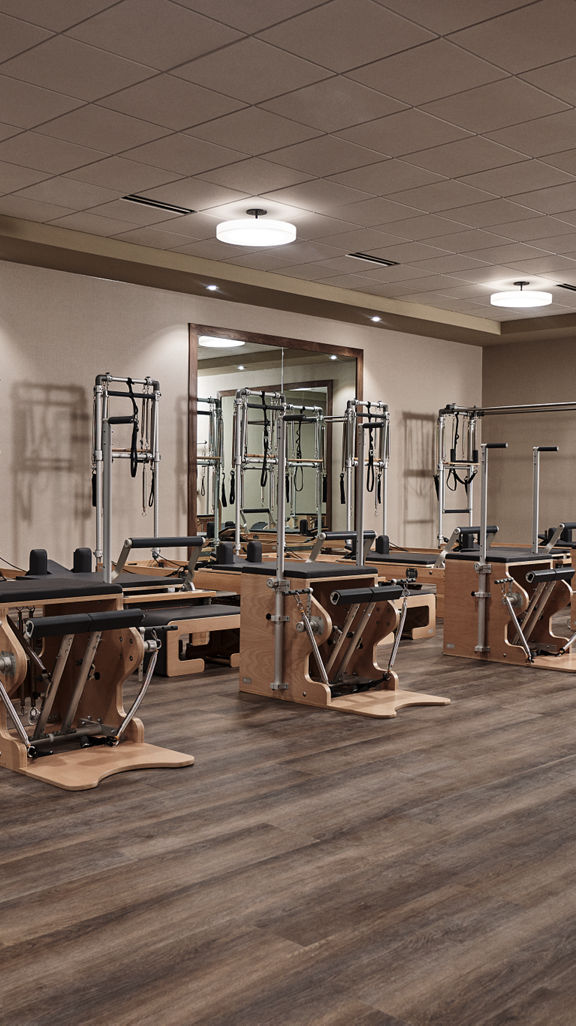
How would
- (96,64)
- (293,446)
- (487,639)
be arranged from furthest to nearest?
(293,446)
(487,639)
(96,64)

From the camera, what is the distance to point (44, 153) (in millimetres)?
5172

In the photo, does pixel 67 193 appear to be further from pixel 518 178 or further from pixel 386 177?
pixel 518 178

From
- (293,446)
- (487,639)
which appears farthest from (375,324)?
(487,639)

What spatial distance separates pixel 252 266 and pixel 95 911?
606cm

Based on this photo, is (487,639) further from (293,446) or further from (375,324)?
(375,324)

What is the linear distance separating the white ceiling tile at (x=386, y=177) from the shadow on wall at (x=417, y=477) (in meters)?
4.36

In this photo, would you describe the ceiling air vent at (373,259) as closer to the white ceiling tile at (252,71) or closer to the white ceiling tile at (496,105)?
the white ceiling tile at (496,105)

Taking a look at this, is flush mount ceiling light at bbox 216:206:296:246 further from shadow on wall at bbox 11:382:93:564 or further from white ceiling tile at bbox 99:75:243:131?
shadow on wall at bbox 11:382:93:564

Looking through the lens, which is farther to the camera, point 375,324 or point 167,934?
point 375,324

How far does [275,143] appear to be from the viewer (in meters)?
4.96

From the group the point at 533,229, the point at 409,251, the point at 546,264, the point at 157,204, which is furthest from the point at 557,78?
the point at 546,264

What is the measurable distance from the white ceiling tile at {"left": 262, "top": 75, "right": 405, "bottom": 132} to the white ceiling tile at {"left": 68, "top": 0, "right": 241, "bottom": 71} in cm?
57

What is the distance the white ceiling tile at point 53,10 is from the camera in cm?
353

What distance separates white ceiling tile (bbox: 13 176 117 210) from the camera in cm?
569
